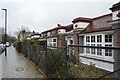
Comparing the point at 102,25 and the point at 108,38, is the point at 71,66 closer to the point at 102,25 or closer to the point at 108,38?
the point at 108,38

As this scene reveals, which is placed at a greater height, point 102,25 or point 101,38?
point 102,25

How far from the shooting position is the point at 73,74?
482 centimetres

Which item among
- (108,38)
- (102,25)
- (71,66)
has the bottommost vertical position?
(71,66)

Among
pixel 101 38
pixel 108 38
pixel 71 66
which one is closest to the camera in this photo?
pixel 71 66

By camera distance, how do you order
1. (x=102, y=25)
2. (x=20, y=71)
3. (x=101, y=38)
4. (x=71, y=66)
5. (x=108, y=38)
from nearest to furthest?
1. (x=71, y=66)
2. (x=20, y=71)
3. (x=108, y=38)
4. (x=101, y=38)
5. (x=102, y=25)

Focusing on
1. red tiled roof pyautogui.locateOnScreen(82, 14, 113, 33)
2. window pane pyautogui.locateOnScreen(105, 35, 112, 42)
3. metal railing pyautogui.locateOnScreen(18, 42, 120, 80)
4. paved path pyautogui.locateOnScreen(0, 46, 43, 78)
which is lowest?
paved path pyautogui.locateOnScreen(0, 46, 43, 78)

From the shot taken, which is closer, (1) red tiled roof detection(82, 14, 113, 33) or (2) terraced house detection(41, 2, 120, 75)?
(2) terraced house detection(41, 2, 120, 75)

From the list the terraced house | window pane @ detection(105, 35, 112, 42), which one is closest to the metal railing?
the terraced house


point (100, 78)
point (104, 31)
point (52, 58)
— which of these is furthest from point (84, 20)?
point (100, 78)

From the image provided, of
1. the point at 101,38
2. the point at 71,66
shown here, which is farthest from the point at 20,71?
the point at 101,38

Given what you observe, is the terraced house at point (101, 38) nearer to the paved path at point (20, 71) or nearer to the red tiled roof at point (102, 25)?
the red tiled roof at point (102, 25)

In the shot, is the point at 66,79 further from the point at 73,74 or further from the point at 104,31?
the point at 104,31

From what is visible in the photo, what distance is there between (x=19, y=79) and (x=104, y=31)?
6626 mm

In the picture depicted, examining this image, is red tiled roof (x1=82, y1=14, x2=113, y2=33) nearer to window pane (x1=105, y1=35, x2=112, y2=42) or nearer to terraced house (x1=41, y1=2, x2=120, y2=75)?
terraced house (x1=41, y1=2, x2=120, y2=75)
